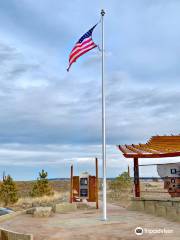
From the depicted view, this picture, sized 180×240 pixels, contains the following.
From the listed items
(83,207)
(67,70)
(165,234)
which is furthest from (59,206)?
(165,234)

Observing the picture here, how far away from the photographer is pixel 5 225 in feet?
57.1

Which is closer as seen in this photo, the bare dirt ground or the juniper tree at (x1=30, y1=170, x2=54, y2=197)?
the bare dirt ground

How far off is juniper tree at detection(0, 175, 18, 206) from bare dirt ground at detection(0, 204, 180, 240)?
1949 centimetres

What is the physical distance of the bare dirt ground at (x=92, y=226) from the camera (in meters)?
13.9

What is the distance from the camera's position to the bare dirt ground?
548 inches

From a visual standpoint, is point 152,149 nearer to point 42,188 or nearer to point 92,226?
point 92,226

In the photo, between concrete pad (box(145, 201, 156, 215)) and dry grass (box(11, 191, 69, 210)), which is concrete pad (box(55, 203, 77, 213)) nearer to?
dry grass (box(11, 191, 69, 210))

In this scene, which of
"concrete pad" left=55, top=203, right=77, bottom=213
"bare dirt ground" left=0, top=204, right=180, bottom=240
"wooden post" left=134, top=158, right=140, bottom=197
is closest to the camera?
"bare dirt ground" left=0, top=204, right=180, bottom=240

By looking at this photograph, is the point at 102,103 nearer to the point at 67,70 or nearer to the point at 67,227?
the point at 67,70

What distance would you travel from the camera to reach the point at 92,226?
1631cm

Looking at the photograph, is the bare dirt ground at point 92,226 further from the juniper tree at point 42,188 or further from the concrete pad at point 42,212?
the juniper tree at point 42,188

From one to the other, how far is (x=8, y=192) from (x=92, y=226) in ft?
82.8

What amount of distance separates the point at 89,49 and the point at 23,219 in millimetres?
9529

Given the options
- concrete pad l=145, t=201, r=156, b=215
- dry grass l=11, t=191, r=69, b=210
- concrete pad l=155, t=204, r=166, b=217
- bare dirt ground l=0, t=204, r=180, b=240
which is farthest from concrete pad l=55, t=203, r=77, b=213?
concrete pad l=155, t=204, r=166, b=217
